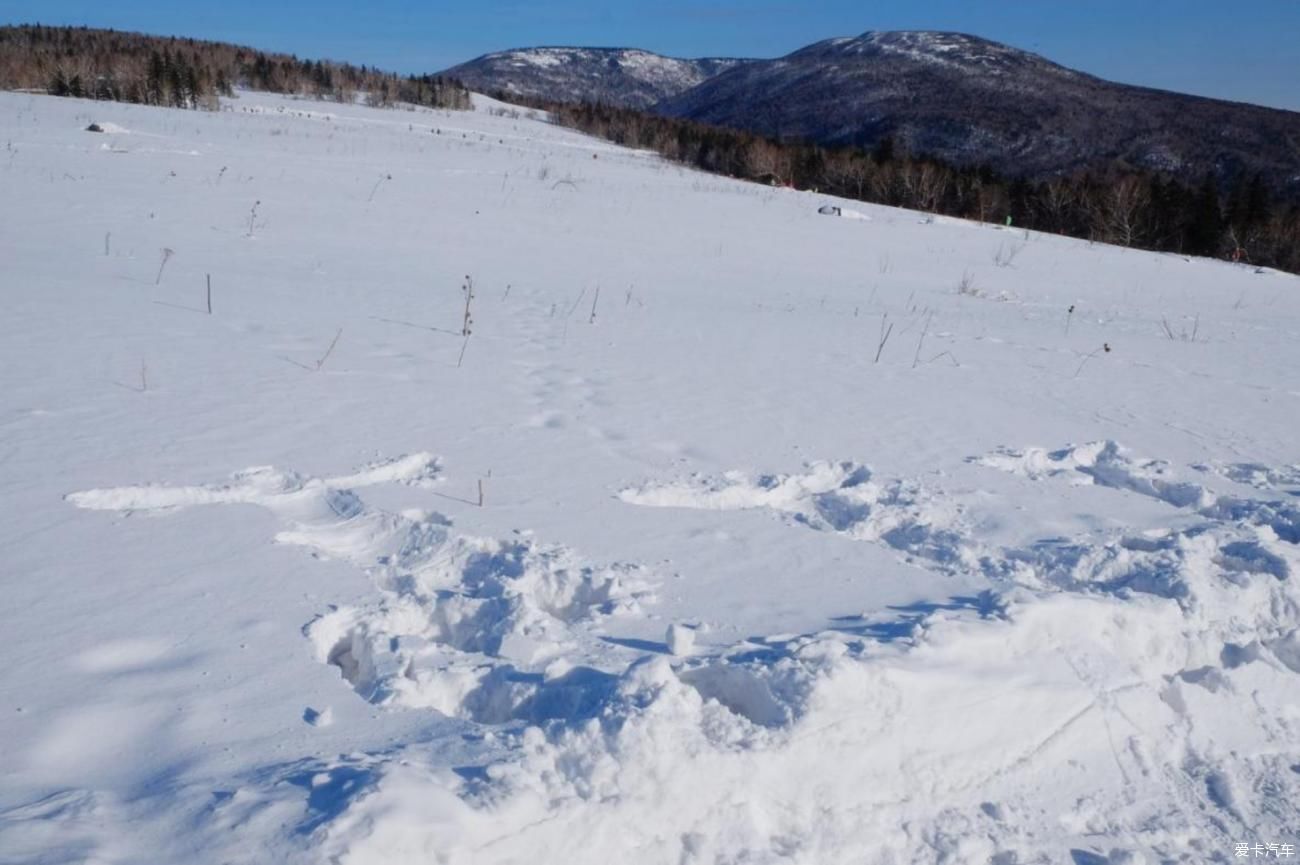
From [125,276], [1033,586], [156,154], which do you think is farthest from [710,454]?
[156,154]

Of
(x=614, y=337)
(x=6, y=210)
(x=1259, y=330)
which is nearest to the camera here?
(x=614, y=337)

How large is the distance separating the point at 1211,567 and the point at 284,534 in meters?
3.80

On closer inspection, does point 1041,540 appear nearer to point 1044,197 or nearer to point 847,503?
point 847,503

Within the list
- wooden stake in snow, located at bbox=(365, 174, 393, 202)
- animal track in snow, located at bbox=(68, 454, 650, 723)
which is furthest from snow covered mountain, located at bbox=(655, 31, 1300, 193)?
animal track in snow, located at bbox=(68, 454, 650, 723)

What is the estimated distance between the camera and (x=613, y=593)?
3.28 m

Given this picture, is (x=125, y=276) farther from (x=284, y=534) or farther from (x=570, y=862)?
(x=570, y=862)

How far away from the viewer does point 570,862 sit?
2131mm

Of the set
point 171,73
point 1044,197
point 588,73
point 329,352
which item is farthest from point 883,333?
point 588,73

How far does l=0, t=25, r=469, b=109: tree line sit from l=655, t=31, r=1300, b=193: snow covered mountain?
5106 centimetres

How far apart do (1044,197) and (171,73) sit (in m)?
43.4

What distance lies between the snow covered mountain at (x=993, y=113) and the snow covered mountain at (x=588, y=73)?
30.0 meters

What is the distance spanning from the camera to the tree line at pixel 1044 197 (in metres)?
42.5

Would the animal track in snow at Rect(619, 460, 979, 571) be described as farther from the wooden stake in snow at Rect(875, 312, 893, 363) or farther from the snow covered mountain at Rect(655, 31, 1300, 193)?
the snow covered mountain at Rect(655, 31, 1300, 193)

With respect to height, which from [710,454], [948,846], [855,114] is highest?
[855,114]
